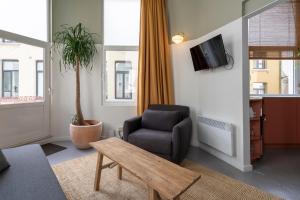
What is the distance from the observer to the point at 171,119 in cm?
285

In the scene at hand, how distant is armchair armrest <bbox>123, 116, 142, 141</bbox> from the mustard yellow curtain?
52 centimetres

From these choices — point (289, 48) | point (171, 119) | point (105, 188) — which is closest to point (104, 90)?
point (171, 119)

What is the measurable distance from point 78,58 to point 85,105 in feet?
3.12

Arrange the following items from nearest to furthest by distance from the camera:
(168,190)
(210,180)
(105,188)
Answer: (168,190)
(105,188)
(210,180)

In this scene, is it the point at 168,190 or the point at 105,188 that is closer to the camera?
the point at 168,190

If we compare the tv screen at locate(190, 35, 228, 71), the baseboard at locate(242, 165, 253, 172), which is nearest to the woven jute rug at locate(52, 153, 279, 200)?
the baseboard at locate(242, 165, 253, 172)

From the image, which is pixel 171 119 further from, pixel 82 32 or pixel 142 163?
pixel 82 32

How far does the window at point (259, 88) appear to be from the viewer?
373 centimetres

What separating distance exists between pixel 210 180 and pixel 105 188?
1.18 metres

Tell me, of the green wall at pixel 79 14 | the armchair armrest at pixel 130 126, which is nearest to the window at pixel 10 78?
the green wall at pixel 79 14

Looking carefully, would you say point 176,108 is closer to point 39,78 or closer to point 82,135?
point 82,135

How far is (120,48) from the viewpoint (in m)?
3.75

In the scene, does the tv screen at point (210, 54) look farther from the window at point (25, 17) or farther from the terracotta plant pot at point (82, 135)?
the window at point (25, 17)

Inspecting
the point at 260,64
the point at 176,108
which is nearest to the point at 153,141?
the point at 176,108
